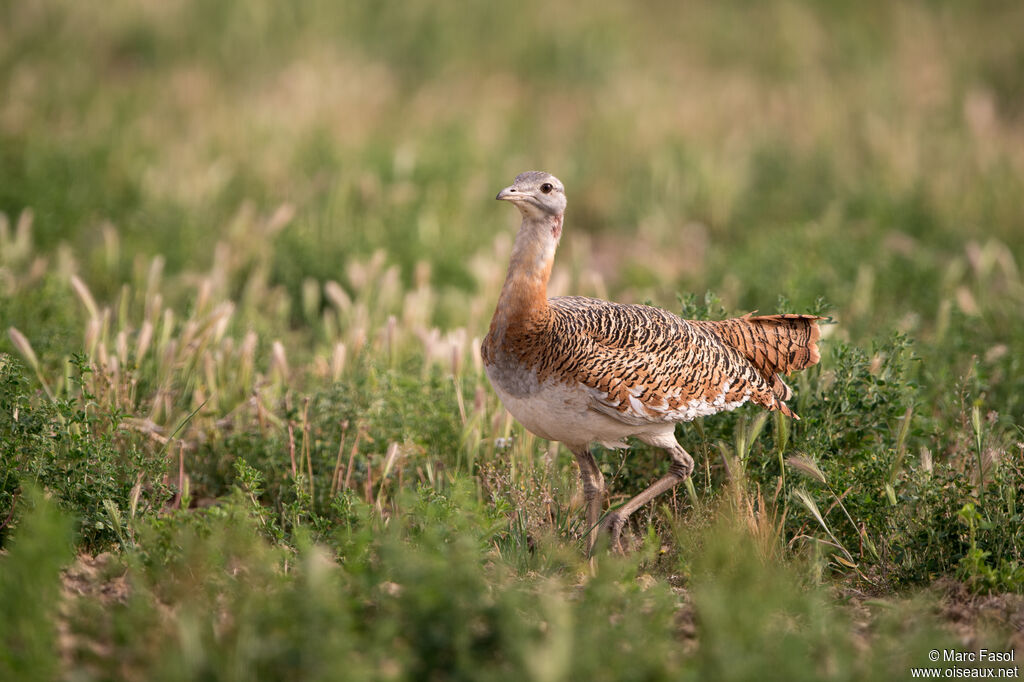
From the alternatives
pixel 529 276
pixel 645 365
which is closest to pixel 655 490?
pixel 645 365

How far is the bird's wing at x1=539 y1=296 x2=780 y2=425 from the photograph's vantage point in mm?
3643

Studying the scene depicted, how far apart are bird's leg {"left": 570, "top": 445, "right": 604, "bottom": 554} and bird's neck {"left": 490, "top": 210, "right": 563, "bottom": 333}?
0.60 m

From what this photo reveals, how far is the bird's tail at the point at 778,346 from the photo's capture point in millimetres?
4160

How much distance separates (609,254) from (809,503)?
15.8ft

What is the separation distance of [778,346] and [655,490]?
2.74 feet

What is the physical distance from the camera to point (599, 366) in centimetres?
365

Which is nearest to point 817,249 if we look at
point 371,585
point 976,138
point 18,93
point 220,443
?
point 976,138

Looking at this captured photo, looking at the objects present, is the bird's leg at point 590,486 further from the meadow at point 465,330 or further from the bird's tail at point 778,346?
the bird's tail at point 778,346

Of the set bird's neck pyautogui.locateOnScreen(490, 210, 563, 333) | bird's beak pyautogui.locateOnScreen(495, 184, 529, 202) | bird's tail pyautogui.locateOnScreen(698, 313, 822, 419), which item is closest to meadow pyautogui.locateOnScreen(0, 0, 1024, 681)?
bird's tail pyautogui.locateOnScreen(698, 313, 822, 419)

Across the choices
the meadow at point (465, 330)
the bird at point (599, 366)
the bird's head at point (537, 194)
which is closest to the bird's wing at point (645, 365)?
the bird at point (599, 366)

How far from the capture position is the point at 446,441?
4660 millimetres

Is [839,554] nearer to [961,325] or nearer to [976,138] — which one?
[961,325]

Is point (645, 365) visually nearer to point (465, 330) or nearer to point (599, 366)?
point (599, 366)

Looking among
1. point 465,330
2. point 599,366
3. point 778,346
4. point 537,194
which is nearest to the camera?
point 599,366
